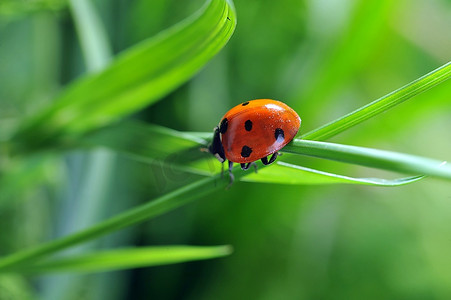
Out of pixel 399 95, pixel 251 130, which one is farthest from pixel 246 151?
pixel 399 95

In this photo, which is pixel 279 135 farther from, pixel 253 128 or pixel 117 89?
pixel 117 89

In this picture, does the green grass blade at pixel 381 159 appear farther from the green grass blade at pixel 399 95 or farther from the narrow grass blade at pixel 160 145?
the narrow grass blade at pixel 160 145

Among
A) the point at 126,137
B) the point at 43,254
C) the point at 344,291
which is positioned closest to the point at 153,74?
the point at 126,137

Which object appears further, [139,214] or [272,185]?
[272,185]

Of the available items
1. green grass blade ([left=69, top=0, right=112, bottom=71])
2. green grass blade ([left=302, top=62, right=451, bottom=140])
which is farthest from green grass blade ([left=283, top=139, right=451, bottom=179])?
green grass blade ([left=69, top=0, right=112, bottom=71])

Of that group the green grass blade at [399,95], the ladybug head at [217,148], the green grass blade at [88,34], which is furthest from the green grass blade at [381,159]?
the green grass blade at [88,34]
